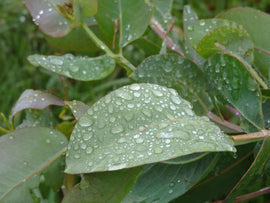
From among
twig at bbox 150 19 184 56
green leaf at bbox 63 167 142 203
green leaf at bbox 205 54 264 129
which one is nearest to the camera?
green leaf at bbox 63 167 142 203

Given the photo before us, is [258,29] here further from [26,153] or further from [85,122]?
[26,153]

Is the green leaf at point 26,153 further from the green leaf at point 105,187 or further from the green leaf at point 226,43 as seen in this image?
the green leaf at point 226,43

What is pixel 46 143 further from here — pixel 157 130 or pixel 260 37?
pixel 260 37

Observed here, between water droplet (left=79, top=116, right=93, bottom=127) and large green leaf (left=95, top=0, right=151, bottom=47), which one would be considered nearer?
water droplet (left=79, top=116, right=93, bottom=127)

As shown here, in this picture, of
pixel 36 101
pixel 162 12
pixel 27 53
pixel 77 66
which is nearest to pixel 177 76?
pixel 77 66

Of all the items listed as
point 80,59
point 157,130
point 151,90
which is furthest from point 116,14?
point 157,130

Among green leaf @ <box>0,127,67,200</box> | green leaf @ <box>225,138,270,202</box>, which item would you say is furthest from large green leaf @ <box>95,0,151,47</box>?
green leaf @ <box>225,138,270,202</box>

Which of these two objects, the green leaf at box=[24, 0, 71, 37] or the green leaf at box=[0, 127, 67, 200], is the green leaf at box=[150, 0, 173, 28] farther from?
the green leaf at box=[0, 127, 67, 200]

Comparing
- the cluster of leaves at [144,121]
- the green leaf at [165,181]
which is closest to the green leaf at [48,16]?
the cluster of leaves at [144,121]
